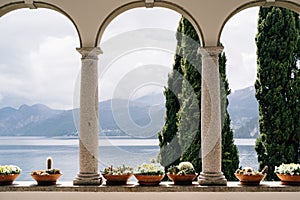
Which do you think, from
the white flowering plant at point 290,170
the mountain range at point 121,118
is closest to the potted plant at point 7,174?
the white flowering plant at point 290,170

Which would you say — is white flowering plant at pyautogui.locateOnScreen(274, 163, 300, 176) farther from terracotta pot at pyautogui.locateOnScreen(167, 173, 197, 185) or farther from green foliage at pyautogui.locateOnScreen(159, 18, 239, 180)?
green foliage at pyautogui.locateOnScreen(159, 18, 239, 180)

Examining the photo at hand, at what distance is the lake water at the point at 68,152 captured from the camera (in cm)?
1687

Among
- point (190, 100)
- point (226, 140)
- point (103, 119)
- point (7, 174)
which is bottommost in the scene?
point (7, 174)

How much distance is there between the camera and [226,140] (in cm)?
980

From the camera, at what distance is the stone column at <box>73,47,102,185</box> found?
6.96m

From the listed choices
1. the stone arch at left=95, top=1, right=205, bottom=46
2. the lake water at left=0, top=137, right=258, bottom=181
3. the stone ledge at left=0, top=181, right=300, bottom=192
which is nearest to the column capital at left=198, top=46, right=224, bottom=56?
the stone arch at left=95, top=1, right=205, bottom=46

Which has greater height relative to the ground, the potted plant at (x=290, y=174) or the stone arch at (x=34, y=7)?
the stone arch at (x=34, y=7)

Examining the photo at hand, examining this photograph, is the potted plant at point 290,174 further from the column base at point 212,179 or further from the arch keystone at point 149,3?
the arch keystone at point 149,3

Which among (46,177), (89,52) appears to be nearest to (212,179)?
(46,177)

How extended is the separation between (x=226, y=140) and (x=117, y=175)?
3.58 metres

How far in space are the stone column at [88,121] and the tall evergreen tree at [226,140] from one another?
361cm

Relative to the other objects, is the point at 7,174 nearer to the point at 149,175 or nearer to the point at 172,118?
the point at 149,175

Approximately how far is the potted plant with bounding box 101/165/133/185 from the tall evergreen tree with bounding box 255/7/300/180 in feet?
12.9

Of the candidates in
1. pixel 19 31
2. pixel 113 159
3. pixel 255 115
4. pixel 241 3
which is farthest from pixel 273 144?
pixel 19 31
